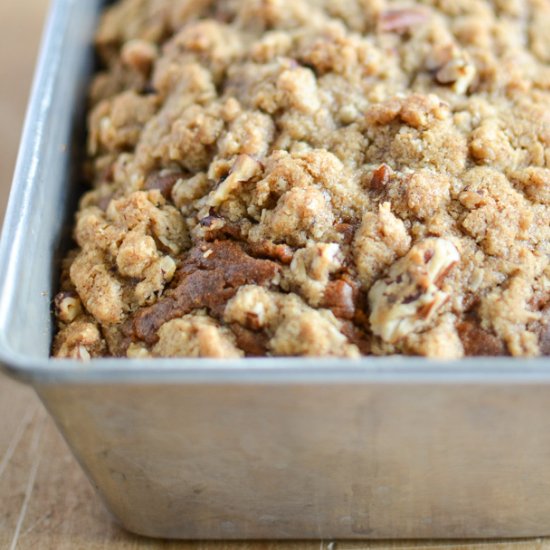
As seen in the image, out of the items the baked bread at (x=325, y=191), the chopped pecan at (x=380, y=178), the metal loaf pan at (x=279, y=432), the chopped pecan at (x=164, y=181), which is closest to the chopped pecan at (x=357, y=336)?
the baked bread at (x=325, y=191)

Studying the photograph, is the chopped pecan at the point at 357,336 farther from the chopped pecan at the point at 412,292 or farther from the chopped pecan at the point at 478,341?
the chopped pecan at the point at 478,341

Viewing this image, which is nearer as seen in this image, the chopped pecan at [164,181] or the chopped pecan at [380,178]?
the chopped pecan at [380,178]

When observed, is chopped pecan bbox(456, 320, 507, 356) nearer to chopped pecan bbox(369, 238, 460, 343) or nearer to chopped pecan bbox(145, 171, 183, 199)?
chopped pecan bbox(369, 238, 460, 343)

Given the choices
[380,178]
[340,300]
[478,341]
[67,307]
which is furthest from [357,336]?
[67,307]

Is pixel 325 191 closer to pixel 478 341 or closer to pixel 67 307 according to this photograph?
pixel 478 341

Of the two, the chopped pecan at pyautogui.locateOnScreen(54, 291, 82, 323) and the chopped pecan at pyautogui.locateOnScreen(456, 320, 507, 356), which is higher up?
the chopped pecan at pyautogui.locateOnScreen(54, 291, 82, 323)

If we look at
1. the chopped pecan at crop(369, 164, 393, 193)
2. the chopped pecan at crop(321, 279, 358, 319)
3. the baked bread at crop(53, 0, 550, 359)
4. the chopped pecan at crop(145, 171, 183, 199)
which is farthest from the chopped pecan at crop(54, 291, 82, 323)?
the chopped pecan at crop(369, 164, 393, 193)

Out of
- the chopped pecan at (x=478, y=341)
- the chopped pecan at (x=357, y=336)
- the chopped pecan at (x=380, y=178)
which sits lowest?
the chopped pecan at (x=478, y=341)

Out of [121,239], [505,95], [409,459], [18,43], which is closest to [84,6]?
[18,43]
